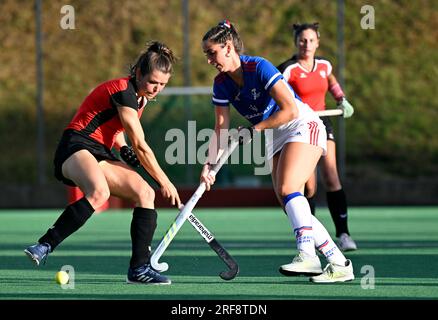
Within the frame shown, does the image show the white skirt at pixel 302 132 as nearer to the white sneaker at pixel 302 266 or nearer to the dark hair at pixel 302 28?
the white sneaker at pixel 302 266

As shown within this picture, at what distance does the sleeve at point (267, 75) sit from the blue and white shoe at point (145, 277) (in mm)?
1074

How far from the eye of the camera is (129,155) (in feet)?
19.3

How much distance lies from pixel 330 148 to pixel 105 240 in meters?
2.23

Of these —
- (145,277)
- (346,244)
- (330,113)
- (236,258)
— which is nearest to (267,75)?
(145,277)

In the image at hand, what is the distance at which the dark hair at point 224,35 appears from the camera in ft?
17.7

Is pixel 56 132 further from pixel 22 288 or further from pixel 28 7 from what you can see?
pixel 22 288

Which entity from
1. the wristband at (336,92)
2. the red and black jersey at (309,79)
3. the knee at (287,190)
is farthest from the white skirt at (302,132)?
the wristband at (336,92)

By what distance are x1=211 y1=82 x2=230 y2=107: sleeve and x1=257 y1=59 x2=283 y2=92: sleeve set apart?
29cm

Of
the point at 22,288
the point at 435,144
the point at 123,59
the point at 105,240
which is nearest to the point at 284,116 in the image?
the point at 22,288

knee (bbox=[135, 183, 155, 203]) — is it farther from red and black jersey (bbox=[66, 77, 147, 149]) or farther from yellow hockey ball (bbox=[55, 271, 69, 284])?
yellow hockey ball (bbox=[55, 271, 69, 284])

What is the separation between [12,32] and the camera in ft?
62.2

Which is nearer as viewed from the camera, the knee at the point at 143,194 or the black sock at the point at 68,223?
the black sock at the point at 68,223

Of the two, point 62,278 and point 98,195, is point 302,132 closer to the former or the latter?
point 98,195

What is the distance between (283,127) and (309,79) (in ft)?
5.91
